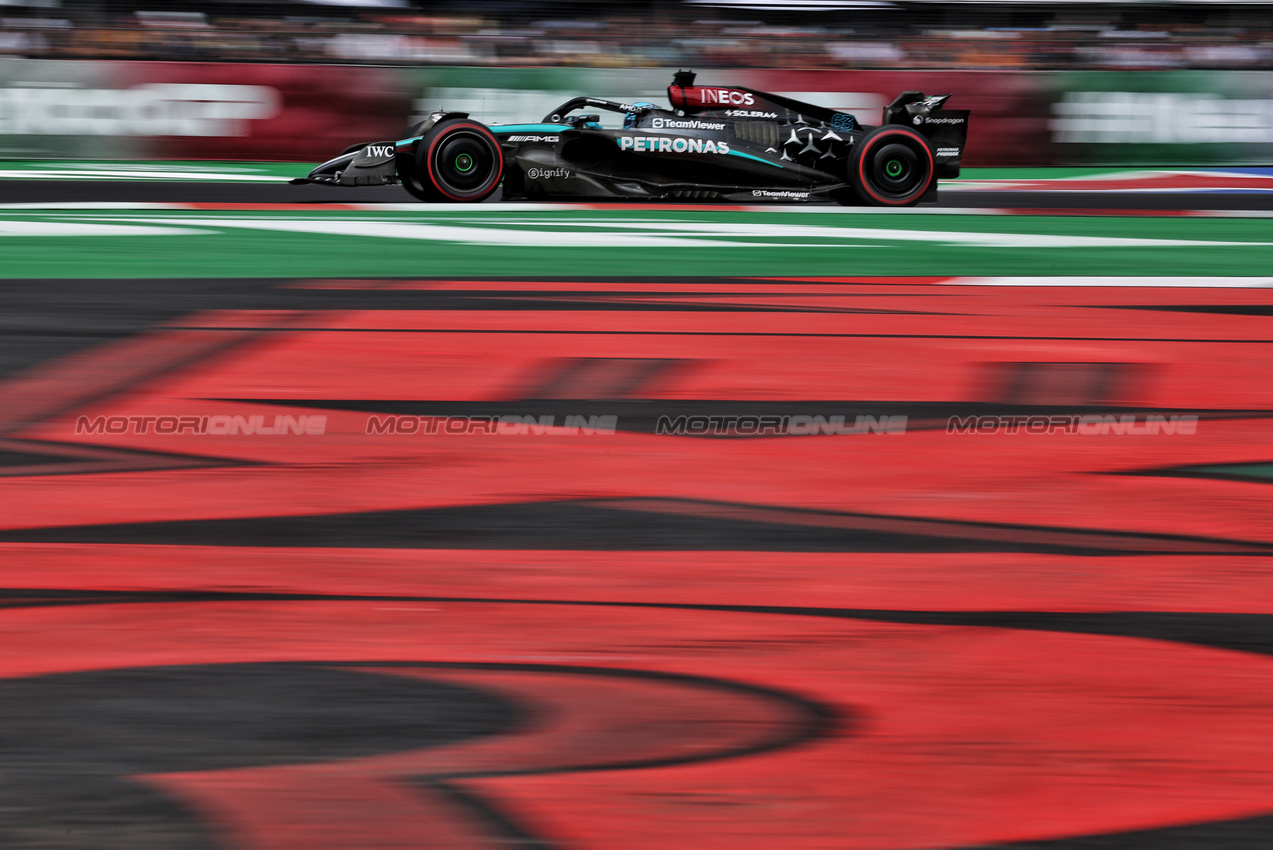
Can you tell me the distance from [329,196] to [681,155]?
2.96 metres

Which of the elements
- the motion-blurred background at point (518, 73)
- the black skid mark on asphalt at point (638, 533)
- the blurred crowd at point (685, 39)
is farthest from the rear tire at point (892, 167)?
the black skid mark on asphalt at point (638, 533)

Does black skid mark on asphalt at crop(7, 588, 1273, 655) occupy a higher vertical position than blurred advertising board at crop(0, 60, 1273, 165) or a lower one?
lower

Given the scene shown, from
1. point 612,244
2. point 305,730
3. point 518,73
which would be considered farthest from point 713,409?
point 518,73

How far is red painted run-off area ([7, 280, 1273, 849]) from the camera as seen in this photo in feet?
6.00

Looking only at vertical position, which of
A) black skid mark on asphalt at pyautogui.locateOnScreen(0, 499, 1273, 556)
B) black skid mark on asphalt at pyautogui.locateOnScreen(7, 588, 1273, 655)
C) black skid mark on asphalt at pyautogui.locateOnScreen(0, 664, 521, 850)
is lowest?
black skid mark on asphalt at pyautogui.locateOnScreen(0, 664, 521, 850)

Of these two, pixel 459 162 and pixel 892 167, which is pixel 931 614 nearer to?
pixel 459 162

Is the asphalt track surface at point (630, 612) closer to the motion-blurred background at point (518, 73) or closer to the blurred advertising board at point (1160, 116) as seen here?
the motion-blurred background at point (518, 73)

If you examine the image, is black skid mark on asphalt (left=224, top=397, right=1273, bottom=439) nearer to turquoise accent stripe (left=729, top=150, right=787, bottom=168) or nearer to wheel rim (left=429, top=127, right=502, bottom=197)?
wheel rim (left=429, top=127, right=502, bottom=197)

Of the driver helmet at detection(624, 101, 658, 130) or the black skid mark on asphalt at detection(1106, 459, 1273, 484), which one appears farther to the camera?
the driver helmet at detection(624, 101, 658, 130)

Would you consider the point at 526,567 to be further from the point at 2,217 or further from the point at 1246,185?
the point at 1246,185

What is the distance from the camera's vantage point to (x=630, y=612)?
2.54 metres

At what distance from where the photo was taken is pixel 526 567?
280 centimetres

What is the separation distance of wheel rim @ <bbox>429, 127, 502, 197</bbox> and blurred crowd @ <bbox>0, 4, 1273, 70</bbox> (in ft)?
28.7

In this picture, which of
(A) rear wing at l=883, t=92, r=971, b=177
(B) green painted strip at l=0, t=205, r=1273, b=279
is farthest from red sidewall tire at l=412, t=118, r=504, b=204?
(A) rear wing at l=883, t=92, r=971, b=177
